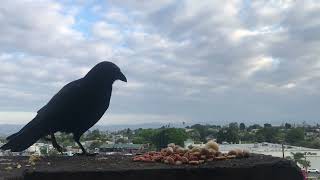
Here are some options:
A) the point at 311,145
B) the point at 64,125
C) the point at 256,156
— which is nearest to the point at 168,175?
the point at 256,156

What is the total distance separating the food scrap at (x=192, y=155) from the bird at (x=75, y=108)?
3.53 feet

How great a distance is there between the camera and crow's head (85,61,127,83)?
6.64 metres

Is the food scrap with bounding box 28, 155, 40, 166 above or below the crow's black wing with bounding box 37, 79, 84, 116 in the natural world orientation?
below

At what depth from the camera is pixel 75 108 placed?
6.67 m

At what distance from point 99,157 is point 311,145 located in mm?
86302

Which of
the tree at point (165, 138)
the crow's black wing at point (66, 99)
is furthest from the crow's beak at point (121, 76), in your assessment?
the tree at point (165, 138)

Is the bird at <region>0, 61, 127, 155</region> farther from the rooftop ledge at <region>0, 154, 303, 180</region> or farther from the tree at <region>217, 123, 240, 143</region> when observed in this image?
the tree at <region>217, 123, 240, 143</region>

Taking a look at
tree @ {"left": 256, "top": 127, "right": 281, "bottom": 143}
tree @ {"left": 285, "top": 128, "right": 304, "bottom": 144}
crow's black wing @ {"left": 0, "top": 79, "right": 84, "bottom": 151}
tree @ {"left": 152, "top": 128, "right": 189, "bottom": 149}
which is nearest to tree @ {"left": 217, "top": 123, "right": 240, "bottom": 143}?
tree @ {"left": 256, "top": 127, "right": 281, "bottom": 143}

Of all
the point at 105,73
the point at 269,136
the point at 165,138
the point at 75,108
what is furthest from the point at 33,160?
the point at 269,136

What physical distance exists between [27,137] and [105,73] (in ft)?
4.00

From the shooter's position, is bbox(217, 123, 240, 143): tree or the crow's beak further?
bbox(217, 123, 240, 143): tree

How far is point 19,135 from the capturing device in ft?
22.3

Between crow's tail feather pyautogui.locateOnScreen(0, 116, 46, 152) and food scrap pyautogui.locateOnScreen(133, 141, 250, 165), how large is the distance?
4.65ft

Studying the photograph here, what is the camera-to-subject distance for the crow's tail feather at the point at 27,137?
22.1 feet
